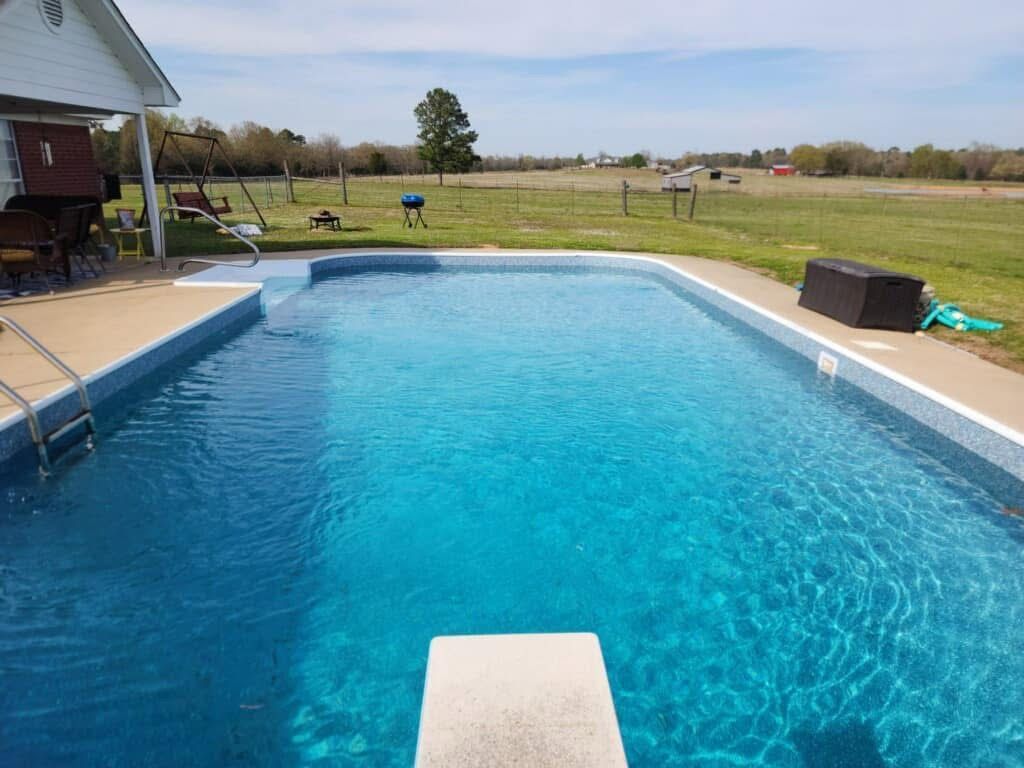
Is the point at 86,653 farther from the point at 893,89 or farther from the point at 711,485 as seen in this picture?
the point at 893,89

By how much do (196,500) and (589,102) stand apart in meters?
38.5

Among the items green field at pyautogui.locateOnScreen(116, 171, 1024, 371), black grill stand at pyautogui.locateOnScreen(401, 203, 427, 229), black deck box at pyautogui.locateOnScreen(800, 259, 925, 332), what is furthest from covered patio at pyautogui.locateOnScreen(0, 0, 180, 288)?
black deck box at pyautogui.locateOnScreen(800, 259, 925, 332)

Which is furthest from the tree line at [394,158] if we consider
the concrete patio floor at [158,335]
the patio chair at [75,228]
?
the concrete patio floor at [158,335]

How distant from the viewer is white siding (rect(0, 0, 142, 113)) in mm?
8477

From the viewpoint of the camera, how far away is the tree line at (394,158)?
1512 inches

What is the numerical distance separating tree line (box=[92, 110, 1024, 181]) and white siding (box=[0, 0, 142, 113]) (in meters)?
17.0

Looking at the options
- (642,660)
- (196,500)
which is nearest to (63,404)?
(196,500)

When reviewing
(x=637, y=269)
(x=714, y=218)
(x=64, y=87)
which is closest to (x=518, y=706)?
(x=64, y=87)

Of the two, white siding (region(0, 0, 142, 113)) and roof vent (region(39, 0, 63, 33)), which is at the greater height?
roof vent (region(39, 0, 63, 33))

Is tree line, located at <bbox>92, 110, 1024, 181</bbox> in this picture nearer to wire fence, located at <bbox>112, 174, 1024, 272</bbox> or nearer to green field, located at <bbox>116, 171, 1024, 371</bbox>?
wire fence, located at <bbox>112, 174, 1024, 272</bbox>

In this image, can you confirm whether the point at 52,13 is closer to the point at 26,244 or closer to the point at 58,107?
the point at 58,107

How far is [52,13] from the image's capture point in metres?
9.18

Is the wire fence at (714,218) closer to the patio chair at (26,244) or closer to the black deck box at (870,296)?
the patio chair at (26,244)

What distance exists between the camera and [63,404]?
4.92 meters
